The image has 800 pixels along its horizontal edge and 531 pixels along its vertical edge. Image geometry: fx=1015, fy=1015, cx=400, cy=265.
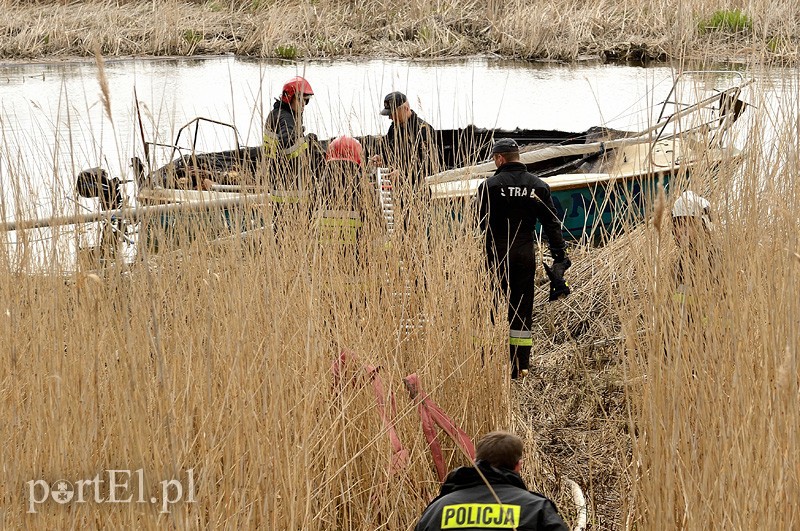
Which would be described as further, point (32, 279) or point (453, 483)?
point (32, 279)

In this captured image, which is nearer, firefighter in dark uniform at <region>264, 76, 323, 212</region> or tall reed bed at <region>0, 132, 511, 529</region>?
tall reed bed at <region>0, 132, 511, 529</region>

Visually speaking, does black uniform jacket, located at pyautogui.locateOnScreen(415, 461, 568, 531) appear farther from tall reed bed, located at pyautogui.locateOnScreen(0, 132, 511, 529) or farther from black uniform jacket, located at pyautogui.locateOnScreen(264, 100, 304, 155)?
black uniform jacket, located at pyautogui.locateOnScreen(264, 100, 304, 155)

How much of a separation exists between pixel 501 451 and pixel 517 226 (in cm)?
268

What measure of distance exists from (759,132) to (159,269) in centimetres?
252

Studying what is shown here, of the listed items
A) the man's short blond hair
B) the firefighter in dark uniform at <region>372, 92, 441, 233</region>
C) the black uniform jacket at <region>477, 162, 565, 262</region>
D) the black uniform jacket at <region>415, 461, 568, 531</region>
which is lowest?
the black uniform jacket at <region>415, 461, 568, 531</region>

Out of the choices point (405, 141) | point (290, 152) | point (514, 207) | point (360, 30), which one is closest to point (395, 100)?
point (405, 141)

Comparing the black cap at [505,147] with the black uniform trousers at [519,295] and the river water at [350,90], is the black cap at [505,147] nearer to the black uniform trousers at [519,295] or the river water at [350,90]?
the black uniform trousers at [519,295]

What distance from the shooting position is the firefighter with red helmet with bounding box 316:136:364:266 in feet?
16.0

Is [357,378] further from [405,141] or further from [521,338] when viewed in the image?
[405,141]

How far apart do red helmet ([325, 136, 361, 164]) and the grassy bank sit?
13.8m

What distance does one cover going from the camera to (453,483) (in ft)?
9.71

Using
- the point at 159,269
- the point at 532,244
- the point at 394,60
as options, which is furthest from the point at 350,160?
the point at 394,60

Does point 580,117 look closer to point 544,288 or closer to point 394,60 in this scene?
point 394,60

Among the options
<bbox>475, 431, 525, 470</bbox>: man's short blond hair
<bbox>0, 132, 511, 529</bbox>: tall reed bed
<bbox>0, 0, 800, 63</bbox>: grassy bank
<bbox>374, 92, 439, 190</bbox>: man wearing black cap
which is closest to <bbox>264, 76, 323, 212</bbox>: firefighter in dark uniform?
<bbox>0, 132, 511, 529</bbox>: tall reed bed
